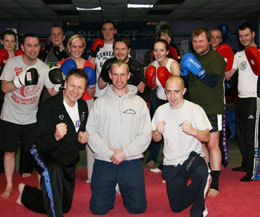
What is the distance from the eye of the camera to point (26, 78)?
2.87 metres

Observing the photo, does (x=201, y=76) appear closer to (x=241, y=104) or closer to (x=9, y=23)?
(x=241, y=104)

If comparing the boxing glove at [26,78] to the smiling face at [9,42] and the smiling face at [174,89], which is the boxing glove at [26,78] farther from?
the smiling face at [174,89]

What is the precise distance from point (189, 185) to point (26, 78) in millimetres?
1695

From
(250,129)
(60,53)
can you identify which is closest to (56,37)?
(60,53)

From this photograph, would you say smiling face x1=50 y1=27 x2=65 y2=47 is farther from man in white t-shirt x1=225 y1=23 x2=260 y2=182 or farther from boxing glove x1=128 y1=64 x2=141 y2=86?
man in white t-shirt x1=225 y1=23 x2=260 y2=182

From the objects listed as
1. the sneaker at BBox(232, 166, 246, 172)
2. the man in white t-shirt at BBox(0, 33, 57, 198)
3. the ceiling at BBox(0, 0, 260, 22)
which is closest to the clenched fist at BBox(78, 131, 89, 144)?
the man in white t-shirt at BBox(0, 33, 57, 198)

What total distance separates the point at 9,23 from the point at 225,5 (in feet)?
24.6

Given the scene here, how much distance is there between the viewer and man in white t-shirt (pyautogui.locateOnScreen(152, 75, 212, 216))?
2.54 m

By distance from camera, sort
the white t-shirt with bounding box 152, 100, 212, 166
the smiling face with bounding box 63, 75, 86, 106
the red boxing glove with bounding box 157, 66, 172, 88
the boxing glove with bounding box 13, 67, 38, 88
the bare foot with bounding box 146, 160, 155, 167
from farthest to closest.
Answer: the bare foot with bounding box 146, 160, 155, 167
the red boxing glove with bounding box 157, 66, 172, 88
the boxing glove with bounding box 13, 67, 38, 88
the white t-shirt with bounding box 152, 100, 212, 166
the smiling face with bounding box 63, 75, 86, 106

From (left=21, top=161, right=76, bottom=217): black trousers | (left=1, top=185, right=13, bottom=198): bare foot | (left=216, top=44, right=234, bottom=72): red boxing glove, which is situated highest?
(left=216, top=44, right=234, bottom=72): red boxing glove

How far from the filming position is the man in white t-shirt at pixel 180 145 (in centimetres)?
254

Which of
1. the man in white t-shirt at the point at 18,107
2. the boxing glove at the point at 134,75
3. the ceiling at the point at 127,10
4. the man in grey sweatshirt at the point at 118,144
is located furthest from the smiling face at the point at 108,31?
the ceiling at the point at 127,10

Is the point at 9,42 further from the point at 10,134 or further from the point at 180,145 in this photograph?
the point at 180,145

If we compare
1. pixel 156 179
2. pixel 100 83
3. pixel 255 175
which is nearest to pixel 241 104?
pixel 255 175
